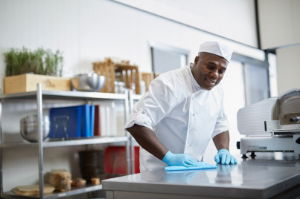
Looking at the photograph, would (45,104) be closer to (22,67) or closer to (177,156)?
(22,67)

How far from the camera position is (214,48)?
213cm

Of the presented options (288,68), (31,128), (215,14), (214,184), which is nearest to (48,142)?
(31,128)

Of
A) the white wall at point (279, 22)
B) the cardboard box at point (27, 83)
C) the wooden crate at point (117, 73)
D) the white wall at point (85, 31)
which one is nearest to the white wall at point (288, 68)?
the white wall at point (279, 22)

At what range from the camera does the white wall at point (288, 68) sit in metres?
7.07

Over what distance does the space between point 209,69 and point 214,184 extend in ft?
3.25

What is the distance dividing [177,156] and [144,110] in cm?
33

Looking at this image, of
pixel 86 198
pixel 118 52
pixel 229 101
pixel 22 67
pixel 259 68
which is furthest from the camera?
pixel 259 68

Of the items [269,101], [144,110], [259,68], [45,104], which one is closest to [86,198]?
[45,104]

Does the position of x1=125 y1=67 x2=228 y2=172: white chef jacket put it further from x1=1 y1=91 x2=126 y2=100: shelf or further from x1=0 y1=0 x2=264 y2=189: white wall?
x1=0 y1=0 x2=264 y2=189: white wall

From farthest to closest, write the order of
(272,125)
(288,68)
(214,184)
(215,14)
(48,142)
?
(288,68), (215,14), (48,142), (272,125), (214,184)

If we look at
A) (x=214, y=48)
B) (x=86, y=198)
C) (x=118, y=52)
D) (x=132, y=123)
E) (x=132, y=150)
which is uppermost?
(x=118, y=52)

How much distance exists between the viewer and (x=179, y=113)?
229cm

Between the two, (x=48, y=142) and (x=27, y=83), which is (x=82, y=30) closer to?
(x=27, y=83)

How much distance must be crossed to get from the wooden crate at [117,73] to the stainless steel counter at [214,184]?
6.87 ft
